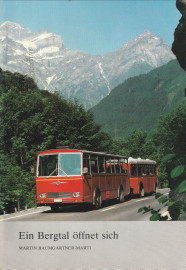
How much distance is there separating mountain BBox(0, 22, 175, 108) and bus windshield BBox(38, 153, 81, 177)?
3.60ft

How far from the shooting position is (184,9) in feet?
16.8

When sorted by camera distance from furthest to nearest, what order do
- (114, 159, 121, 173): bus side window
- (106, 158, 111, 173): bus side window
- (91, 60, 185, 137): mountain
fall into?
(106, 158, 111, 173): bus side window, (114, 159, 121, 173): bus side window, (91, 60, 185, 137): mountain

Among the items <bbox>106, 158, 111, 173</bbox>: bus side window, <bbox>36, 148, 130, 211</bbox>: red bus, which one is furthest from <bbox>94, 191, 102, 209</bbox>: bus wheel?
<bbox>106, 158, 111, 173</bbox>: bus side window

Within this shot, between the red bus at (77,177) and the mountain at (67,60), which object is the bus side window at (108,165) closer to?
the red bus at (77,177)

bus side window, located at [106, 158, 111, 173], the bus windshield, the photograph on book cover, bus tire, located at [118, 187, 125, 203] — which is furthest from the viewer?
bus side window, located at [106, 158, 111, 173]

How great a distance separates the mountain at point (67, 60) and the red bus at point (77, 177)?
1.13m

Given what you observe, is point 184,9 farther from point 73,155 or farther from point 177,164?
point 73,155

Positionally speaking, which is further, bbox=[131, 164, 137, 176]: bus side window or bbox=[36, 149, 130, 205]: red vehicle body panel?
bbox=[131, 164, 137, 176]: bus side window

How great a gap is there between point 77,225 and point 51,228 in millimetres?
305

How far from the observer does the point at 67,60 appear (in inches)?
311

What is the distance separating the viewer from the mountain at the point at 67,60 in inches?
243

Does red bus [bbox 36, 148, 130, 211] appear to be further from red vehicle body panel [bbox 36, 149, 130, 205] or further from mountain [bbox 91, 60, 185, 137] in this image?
mountain [bbox 91, 60, 185, 137]

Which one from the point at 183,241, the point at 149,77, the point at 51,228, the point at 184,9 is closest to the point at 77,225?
the point at 51,228

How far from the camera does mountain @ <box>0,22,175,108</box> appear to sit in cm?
616
